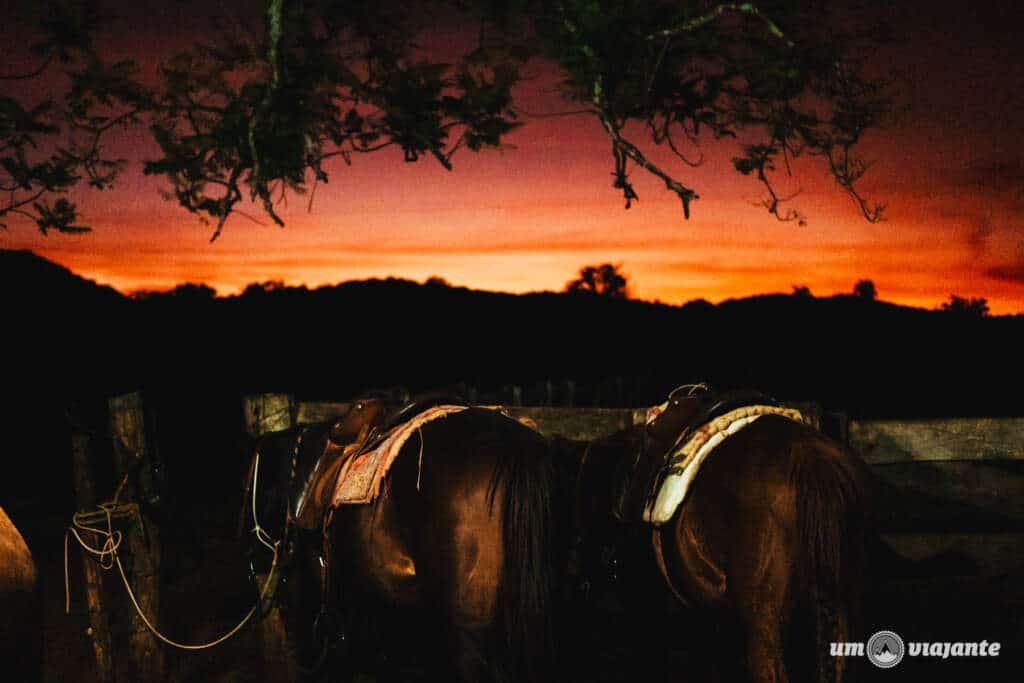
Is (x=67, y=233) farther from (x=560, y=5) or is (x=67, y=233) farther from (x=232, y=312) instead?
(x=232, y=312)

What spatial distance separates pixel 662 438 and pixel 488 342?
3352 centimetres

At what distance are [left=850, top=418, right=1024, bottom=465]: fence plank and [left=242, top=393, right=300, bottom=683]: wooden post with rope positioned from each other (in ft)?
12.0

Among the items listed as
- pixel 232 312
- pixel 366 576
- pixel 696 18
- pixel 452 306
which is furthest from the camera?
pixel 452 306

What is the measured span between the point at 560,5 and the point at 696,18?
3.67 feet

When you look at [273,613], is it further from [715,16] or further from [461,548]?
[715,16]

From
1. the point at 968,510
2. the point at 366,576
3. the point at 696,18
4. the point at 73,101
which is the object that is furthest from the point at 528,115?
the point at 968,510

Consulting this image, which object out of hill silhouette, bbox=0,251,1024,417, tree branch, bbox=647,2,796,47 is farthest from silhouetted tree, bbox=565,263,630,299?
tree branch, bbox=647,2,796,47

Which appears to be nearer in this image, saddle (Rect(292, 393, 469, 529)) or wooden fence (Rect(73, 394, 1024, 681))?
saddle (Rect(292, 393, 469, 529))

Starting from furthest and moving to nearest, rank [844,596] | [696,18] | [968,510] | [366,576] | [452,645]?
[968,510]
[696,18]
[366,576]
[452,645]
[844,596]

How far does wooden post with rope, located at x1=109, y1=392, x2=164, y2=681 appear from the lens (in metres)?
4.80

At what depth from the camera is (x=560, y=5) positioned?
20.6ft

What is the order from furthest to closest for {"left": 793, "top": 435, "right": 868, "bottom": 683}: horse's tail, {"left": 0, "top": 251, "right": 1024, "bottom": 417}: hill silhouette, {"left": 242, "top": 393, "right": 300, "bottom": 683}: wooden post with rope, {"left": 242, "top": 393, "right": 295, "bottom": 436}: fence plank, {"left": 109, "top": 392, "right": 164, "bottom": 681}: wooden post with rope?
{"left": 0, "top": 251, "right": 1024, "bottom": 417}: hill silhouette
{"left": 242, "top": 393, "right": 295, "bottom": 436}: fence plank
{"left": 242, "top": 393, "right": 300, "bottom": 683}: wooden post with rope
{"left": 109, "top": 392, "right": 164, "bottom": 681}: wooden post with rope
{"left": 793, "top": 435, "right": 868, "bottom": 683}: horse's tail

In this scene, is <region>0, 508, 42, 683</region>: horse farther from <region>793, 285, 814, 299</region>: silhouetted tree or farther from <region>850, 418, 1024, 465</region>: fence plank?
<region>793, 285, 814, 299</region>: silhouetted tree

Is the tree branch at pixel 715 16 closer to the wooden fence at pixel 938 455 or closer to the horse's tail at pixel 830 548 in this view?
the wooden fence at pixel 938 455
